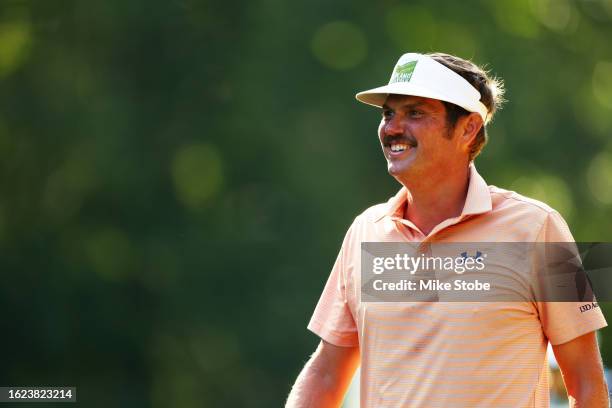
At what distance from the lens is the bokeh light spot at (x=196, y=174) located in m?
14.2

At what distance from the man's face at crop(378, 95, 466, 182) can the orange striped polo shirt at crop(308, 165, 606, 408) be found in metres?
0.14

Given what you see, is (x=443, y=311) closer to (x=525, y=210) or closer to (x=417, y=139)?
(x=525, y=210)

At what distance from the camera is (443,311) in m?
3.20

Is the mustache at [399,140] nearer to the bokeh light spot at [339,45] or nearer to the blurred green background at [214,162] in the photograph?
the blurred green background at [214,162]

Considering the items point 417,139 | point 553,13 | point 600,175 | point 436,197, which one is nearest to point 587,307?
point 436,197

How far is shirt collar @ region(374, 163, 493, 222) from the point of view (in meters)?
3.32

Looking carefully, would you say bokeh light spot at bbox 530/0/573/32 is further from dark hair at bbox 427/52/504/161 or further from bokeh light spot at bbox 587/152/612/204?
dark hair at bbox 427/52/504/161

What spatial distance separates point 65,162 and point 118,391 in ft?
9.51

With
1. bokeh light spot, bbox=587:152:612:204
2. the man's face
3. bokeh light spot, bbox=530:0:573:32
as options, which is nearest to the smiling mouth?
the man's face

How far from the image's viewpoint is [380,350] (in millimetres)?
3314

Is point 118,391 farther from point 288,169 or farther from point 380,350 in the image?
point 380,350

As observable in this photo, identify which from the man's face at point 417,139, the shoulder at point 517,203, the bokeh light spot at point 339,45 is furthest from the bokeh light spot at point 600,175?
the shoulder at point 517,203

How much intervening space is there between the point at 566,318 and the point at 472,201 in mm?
453

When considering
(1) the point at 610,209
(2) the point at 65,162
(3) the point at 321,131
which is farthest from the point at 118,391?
(1) the point at 610,209
